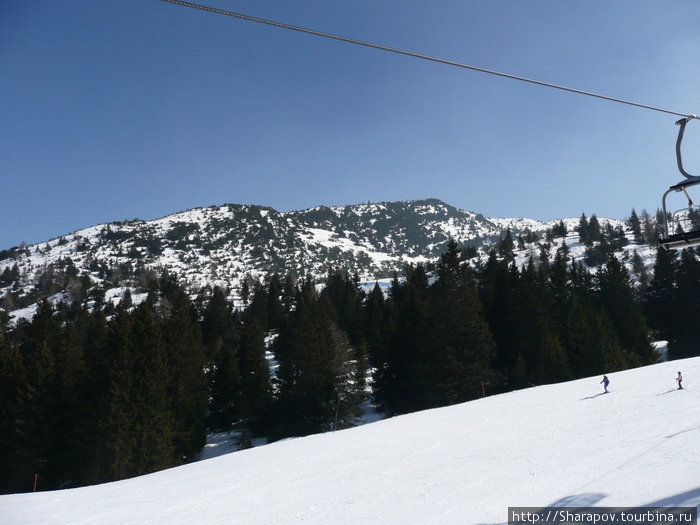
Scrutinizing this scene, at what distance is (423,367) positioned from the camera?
31.9 m

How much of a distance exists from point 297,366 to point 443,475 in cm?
2593

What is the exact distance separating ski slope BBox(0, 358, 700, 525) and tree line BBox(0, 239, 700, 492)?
11.6 m

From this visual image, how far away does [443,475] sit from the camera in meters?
11.5

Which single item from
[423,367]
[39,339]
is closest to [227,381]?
[39,339]

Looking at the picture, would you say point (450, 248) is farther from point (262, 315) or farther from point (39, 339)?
point (262, 315)

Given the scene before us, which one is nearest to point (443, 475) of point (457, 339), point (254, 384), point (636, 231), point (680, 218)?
point (680, 218)

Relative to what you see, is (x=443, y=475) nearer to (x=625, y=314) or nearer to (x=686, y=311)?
(x=625, y=314)

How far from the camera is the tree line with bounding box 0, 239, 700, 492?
88.1 feet

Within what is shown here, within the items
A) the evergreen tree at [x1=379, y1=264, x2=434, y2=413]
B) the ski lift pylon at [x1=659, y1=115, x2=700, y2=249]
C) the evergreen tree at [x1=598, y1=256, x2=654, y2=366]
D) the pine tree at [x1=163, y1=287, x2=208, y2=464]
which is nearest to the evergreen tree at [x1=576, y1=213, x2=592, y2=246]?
the evergreen tree at [x1=598, y1=256, x2=654, y2=366]

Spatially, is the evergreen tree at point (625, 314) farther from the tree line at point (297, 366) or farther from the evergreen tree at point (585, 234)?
the evergreen tree at point (585, 234)

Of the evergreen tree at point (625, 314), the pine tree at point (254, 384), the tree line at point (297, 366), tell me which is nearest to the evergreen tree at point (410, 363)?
the tree line at point (297, 366)

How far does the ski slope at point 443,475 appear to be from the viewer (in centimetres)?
916

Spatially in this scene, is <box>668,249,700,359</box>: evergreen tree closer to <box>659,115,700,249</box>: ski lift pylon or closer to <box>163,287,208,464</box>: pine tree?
<box>659,115,700,249</box>: ski lift pylon

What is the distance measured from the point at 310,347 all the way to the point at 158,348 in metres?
12.3
